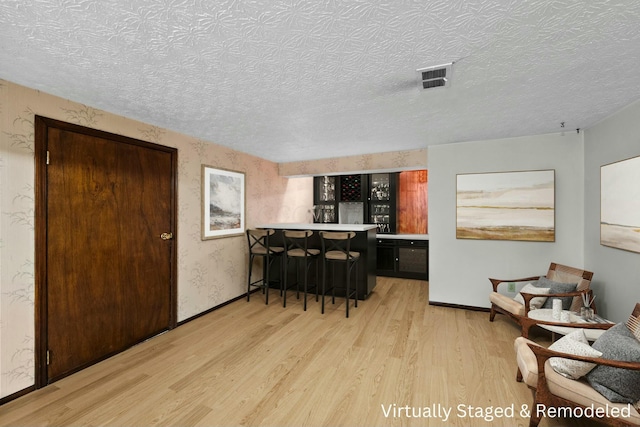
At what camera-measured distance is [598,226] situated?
2.73 m

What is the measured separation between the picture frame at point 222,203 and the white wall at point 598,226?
425cm

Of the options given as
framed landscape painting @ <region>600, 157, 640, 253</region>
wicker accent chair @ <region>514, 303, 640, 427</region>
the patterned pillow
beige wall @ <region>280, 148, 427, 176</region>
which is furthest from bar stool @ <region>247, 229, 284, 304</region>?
framed landscape painting @ <region>600, 157, 640, 253</region>

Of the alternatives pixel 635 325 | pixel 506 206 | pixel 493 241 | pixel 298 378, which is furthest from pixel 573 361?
pixel 506 206

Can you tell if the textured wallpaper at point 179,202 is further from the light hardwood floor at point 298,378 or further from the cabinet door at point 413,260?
the cabinet door at point 413,260

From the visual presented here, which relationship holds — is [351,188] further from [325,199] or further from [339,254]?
[339,254]

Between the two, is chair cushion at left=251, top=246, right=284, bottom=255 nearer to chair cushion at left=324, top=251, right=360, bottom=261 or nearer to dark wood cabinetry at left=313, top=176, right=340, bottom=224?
chair cushion at left=324, top=251, right=360, bottom=261

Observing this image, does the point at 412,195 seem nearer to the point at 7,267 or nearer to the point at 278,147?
the point at 278,147

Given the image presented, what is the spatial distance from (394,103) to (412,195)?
12.9 feet

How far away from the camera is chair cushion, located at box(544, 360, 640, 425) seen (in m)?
1.36

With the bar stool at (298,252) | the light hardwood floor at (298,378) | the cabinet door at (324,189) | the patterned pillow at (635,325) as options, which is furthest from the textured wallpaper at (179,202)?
the patterned pillow at (635,325)

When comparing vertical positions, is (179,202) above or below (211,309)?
above

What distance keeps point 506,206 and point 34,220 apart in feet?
15.3

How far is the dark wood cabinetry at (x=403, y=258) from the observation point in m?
5.11

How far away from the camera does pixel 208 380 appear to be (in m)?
2.12
